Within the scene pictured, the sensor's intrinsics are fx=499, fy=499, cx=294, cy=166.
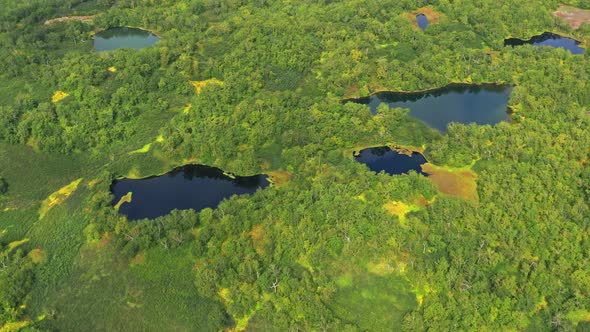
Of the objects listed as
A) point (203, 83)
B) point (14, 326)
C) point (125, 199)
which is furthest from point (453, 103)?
point (14, 326)

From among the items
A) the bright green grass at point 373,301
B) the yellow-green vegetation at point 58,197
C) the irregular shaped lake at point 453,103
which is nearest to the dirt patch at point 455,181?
the irregular shaped lake at point 453,103

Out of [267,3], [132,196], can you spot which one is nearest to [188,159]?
[132,196]

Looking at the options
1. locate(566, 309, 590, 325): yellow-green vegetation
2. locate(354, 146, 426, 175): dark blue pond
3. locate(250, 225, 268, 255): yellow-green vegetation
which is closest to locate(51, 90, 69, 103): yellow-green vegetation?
locate(250, 225, 268, 255): yellow-green vegetation

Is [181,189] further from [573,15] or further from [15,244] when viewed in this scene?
[573,15]

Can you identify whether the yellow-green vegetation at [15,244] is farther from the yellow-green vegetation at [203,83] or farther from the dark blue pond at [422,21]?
the dark blue pond at [422,21]

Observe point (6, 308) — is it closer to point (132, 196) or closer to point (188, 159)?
point (132, 196)

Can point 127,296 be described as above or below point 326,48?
below
